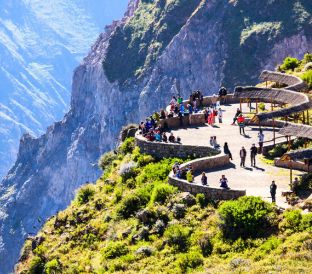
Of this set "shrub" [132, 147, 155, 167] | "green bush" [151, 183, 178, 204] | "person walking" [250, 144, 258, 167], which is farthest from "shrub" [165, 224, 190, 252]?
"shrub" [132, 147, 155, 167]

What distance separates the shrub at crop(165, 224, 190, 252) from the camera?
44.5 m

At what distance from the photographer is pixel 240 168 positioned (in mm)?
55750

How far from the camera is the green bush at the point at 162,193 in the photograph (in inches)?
1975

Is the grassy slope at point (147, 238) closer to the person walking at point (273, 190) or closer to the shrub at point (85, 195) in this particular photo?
the shrub at point (85, 195)

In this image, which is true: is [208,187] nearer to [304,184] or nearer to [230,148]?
[304,184]

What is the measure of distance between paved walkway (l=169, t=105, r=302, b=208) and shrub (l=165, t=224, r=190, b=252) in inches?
219

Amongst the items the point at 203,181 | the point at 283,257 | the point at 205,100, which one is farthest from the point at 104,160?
the point at 283,257

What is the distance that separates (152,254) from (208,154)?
49.2ft

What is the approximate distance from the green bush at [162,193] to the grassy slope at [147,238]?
0.21 feet

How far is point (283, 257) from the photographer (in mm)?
38719

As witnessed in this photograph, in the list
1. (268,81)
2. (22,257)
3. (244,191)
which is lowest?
(22,257)

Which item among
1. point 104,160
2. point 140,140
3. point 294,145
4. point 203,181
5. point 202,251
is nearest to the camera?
point 202,251

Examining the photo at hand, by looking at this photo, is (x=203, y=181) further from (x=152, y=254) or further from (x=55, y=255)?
(x=55, y=255)

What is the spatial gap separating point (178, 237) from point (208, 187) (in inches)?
176
